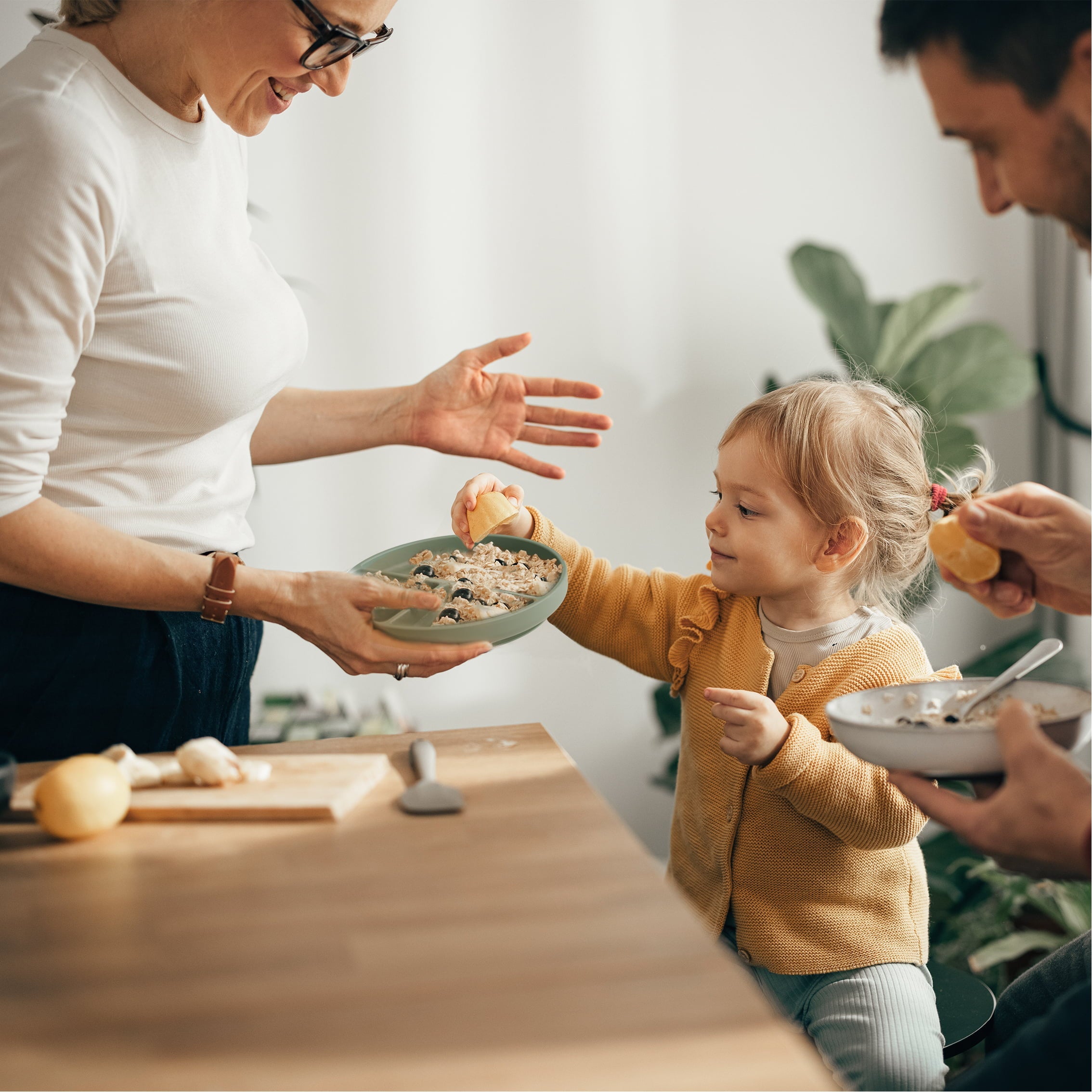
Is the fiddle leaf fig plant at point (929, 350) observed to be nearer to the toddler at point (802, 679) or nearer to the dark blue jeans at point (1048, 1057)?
the toddler at point (802, 679)

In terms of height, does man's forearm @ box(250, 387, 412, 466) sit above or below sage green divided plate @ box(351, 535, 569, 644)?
above

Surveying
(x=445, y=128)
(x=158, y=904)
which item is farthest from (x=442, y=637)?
(x=445, y=128)

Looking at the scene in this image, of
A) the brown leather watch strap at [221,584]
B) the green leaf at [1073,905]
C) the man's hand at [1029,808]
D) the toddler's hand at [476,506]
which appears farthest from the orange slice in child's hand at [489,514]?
the green leaf at [1073,905]

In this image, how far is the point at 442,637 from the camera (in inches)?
45.9

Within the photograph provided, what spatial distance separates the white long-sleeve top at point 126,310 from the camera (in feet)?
3.52

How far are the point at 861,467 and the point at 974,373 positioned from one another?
1.11 meters

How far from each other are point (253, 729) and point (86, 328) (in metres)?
1.53

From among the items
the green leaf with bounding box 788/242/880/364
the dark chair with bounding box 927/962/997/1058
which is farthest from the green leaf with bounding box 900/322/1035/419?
the dark chair with bounding box 927/962/997/1058

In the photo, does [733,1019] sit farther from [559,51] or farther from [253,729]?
[559,51]

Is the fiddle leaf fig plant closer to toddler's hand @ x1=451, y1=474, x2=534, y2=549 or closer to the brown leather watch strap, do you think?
toddler's hand @ x1=451, y1=474, x2=534, y2=549

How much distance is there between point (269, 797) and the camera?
97 cm

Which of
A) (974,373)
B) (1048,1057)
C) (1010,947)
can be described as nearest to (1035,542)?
(1048,1057)

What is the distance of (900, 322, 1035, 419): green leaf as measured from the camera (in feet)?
7.83

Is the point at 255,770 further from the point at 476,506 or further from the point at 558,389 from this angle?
the point at 558,389
